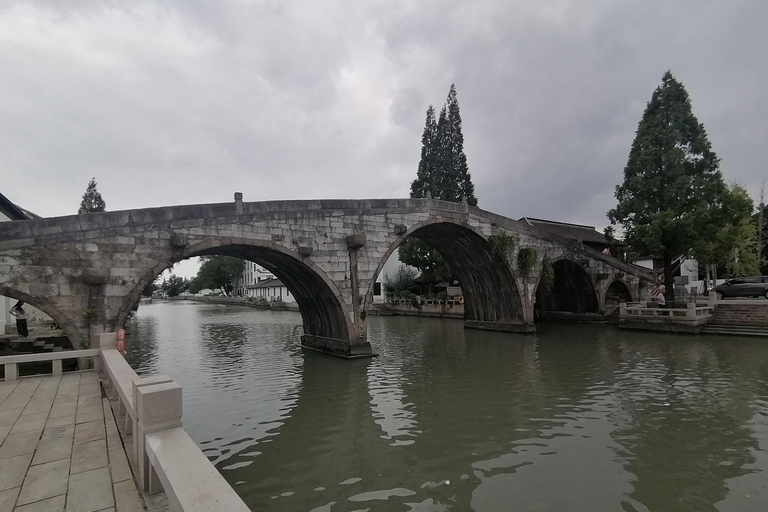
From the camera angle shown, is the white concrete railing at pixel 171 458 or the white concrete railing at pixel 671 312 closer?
the white concrete railing at pixel 171 458

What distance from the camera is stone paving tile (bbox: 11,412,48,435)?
15.7ft

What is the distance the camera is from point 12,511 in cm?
312

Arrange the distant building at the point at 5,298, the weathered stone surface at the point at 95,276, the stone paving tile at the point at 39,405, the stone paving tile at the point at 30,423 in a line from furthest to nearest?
1. the distant building at the point at 5,298
2. the weathered stone surface at the point at 95,276
3. the stone paving tile at the point at 39,405
4. the stone paving tile at the point at 30,423

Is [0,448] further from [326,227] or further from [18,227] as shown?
[326,227]

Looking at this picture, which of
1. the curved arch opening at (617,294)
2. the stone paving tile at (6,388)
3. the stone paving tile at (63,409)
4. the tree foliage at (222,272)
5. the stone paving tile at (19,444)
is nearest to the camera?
the stone paving tile at (19,444)

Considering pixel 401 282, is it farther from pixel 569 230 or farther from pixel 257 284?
pixel 257 284

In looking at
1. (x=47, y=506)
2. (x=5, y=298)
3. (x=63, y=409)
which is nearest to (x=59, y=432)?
(x=63, y=409)

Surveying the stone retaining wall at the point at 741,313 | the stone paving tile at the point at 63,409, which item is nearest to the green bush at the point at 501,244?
the stone retaining wall at the point at 741,313

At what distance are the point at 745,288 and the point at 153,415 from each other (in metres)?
28.4

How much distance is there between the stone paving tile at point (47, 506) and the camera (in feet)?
10.3

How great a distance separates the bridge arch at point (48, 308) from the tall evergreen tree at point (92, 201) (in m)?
26.6

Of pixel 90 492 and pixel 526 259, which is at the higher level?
pixel 526 259

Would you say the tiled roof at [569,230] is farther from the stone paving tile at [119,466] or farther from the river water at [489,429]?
the stone paving tile at [119,466]

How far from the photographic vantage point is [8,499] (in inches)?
130
